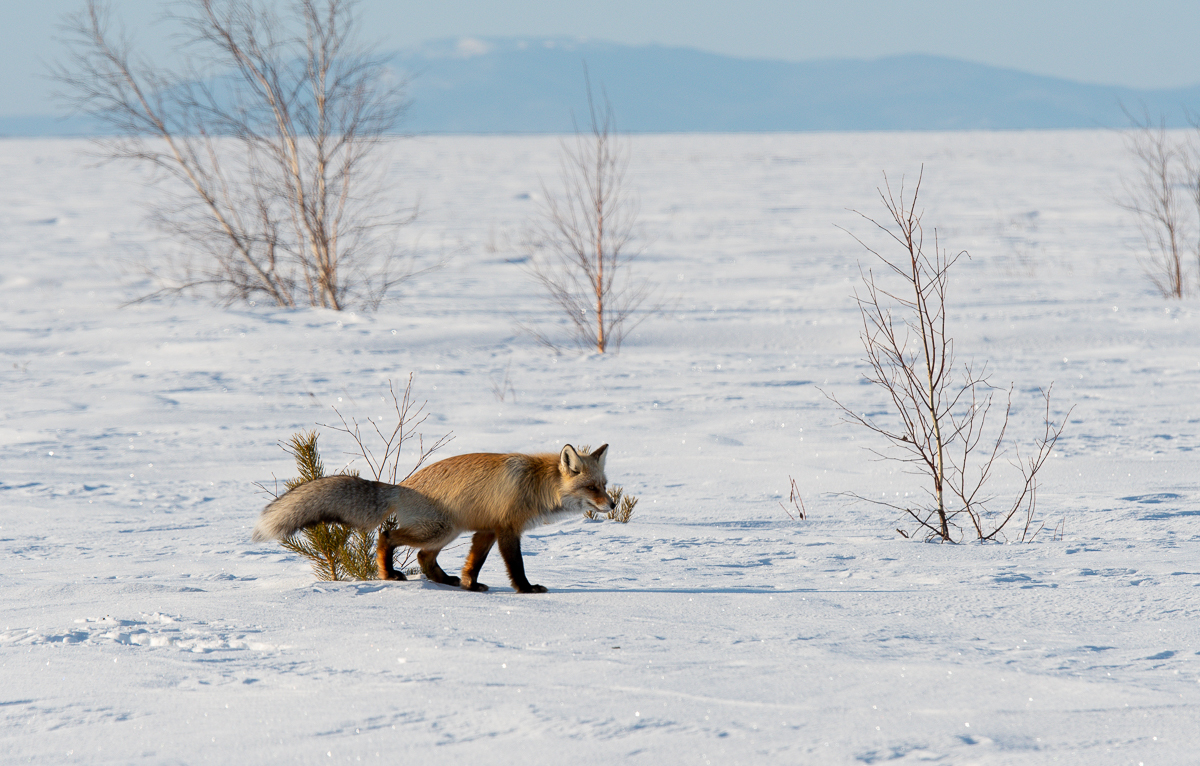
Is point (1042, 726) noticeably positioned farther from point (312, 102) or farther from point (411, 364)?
point (312, 102)

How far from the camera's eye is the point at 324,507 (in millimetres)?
3703

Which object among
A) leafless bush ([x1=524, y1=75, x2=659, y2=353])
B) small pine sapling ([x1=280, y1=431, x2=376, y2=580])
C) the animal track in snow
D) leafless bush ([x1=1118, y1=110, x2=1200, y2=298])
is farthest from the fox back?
leafless bush ([x1=1118, y1=110, x2=1200, y2=298])

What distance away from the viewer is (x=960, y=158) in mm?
53250

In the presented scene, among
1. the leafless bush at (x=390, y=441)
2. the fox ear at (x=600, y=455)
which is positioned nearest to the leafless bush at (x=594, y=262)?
the leafless bush at (x=390, y=441)

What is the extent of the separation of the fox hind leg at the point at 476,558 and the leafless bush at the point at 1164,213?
1021cm

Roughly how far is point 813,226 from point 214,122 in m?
16.4

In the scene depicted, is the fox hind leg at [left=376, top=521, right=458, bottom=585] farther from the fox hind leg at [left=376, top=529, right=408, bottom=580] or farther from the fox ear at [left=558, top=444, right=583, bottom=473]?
the fox ear at [left=558, top=444, right=583, bottom=473]

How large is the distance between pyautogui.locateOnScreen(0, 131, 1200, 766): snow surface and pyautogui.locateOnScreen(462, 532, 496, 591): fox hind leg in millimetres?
100

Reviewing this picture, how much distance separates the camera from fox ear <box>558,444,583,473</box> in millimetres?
3865

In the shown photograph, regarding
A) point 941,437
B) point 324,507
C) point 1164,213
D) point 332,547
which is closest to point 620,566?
point 332,547

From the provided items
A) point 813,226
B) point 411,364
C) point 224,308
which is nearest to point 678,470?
point 411,364

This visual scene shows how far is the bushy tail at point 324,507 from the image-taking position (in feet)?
12.0

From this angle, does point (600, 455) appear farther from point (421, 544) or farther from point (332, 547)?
point (332, 547)

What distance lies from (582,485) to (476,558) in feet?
1.64
